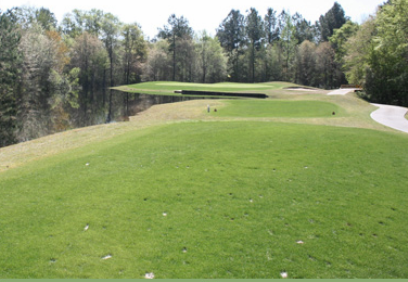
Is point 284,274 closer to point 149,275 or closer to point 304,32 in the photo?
point 149,275

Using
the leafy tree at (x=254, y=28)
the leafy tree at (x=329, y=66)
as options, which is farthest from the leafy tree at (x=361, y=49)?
the leafy tree at (x=254, y=28)

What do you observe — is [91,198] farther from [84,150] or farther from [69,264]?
[84,150]

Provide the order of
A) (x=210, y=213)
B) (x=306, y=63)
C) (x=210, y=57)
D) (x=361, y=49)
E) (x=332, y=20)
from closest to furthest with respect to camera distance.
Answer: (x=210, y=213) < (x=361, y=49) < (x=306, y=63) < (x=210, y=57) < (x=332, y=20)

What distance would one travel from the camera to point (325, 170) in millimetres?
9953

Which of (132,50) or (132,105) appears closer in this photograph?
(132,105)

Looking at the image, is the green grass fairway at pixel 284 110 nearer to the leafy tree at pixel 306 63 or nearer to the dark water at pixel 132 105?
the dark water at pixel 132 105

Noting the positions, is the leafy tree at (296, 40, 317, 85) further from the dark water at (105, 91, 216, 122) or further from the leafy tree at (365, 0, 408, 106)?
the dark water at (105, 91, 216, 122)

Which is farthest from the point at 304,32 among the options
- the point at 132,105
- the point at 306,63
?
the point at 132,105

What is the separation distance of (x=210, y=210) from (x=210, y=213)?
0.15 m

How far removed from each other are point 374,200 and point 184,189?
4.70m

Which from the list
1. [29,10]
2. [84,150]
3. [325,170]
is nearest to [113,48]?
[29,10]

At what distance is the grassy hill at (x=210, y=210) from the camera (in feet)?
18.0

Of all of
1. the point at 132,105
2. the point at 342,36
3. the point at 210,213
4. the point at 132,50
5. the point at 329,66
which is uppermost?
the point at 342,36

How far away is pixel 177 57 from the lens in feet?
306
